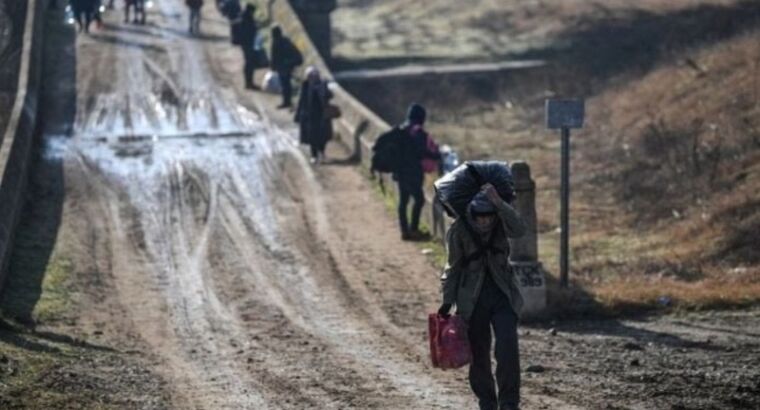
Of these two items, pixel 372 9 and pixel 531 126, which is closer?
pixel 531 126

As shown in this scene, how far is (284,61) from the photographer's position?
3347cm

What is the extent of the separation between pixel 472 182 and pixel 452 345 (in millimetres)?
1033

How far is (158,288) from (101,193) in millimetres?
6442

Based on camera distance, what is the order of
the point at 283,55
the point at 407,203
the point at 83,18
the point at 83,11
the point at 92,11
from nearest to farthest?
the point at 407,203
the point at 283,55
the point at 83,11
the point at 92,11
the point at 83,18

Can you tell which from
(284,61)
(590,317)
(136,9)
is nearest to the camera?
(590,317)

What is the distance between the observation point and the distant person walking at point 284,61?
33.2 m

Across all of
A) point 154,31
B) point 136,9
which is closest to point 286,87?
point 154,31

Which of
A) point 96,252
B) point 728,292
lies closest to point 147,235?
point 96,252

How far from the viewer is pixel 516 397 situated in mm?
10695

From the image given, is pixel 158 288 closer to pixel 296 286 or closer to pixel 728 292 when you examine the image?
pixel 296 286

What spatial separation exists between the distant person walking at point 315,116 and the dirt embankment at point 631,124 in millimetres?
3689

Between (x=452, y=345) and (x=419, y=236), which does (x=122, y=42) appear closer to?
(x=419, y=236)

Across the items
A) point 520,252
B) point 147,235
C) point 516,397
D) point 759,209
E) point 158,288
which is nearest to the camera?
point 516,397

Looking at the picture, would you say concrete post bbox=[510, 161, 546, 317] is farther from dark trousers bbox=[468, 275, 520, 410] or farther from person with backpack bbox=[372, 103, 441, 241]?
dark trousers bbox=[468, 275, 520, 410]
